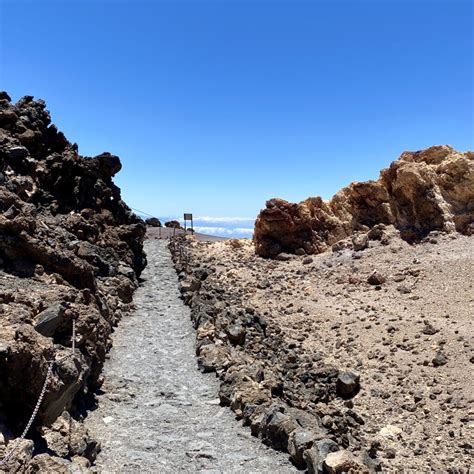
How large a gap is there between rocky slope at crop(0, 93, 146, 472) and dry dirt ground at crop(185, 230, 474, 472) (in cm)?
426

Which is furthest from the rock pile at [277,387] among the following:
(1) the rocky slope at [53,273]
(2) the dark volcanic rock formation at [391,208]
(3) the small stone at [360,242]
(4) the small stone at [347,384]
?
(2) the dark volcanic rock formation at [391,208]

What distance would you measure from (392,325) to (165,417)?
328 inches

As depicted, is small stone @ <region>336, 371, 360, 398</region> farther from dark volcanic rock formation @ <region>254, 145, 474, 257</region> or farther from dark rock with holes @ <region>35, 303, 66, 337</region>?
dark volcanic rock formation @ <region>254, 145, 474, 257</region>

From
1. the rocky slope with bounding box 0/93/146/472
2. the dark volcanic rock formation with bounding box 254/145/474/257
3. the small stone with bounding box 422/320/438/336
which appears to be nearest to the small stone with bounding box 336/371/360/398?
the small stone with bounding box 422/320/438/336

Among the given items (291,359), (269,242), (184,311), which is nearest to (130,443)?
(291,359)

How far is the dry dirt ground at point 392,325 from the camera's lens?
8906 mm

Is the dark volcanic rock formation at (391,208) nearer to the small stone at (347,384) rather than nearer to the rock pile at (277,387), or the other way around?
the rock pile at (277,387)

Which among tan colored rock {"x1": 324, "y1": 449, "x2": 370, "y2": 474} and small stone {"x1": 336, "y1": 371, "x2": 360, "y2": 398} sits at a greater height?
tan colored rock {"x1": 324, "y1": 449, "x2": 370, "y2": 474}

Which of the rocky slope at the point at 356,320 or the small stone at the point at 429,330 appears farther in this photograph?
the small stone at the point at 429,330

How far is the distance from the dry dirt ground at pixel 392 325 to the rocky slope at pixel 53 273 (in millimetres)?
4260

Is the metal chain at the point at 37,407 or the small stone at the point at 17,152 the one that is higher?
the small stone at the point at 17,152

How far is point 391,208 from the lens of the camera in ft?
79.0

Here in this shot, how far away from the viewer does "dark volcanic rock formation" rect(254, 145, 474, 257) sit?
71.6 feet

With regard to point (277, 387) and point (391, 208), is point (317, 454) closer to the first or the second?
point (277, 387)
